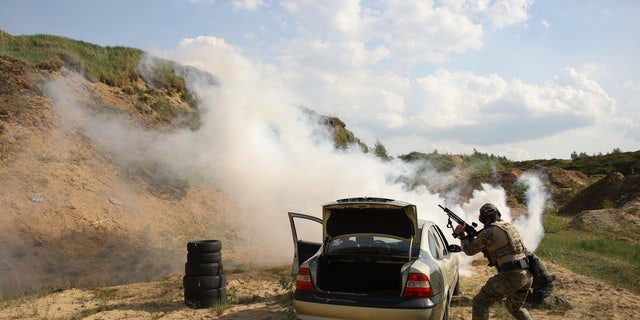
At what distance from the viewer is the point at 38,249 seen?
38.0ft

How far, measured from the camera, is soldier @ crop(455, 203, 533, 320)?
4910mm

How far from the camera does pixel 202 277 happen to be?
7207 millimetres

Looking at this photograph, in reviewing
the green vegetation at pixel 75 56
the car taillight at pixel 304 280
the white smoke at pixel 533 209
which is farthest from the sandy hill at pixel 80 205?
the white smoke at pixel 533 209

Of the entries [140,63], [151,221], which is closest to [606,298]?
[151,221]

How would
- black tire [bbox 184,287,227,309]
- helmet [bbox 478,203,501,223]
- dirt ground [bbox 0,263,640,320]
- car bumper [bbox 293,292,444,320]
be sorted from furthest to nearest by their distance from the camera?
black tire [bbox 184,287,227,309], dirt ground [bbox 0,263,640,320], helmet [bbox 478,203,501,223], car bumper [bbox 293,292,444,320]

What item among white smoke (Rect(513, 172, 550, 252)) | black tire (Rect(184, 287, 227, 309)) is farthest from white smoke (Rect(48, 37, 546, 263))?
black tire (Rect(184, 287, 227, 309))

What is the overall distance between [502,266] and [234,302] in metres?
4.52

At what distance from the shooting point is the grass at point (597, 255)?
9672 millimetres

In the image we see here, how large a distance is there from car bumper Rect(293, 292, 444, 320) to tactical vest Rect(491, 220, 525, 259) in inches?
36.7

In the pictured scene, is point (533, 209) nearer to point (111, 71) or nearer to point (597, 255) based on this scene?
point (597, 255)

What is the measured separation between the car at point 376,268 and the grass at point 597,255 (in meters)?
5.69

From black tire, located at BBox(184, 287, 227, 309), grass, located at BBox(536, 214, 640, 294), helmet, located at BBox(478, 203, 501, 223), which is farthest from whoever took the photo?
grass, located at BBox(536, 214, 640, 294)

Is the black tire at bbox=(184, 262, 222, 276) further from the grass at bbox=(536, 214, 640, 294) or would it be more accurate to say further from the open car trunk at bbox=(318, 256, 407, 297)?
the grass at bbox=(536, 214, 640, 294)

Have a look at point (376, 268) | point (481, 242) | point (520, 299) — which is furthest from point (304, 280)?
point (520, 299)
